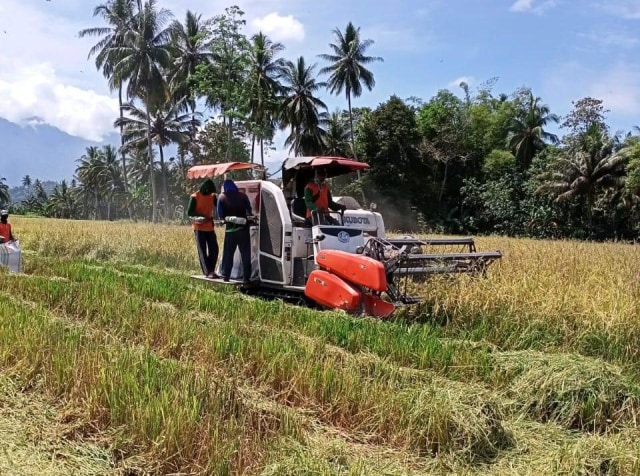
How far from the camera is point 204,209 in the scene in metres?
9.44

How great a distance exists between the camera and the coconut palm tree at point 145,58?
36.2 m

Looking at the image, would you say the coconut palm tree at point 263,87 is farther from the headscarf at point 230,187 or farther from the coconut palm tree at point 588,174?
the headscarf at point 230,187

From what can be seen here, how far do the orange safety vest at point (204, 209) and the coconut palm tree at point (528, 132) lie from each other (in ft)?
122

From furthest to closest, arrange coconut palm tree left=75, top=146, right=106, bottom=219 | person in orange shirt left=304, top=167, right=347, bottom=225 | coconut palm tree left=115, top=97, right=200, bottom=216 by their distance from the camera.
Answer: coconut palm tree left=75, top=146, right=106, bottom=219
coconut palm tree left=115, top=97, right=200, bottom=216
person in orange shirt left=304, top=167, right=347, bottom=225

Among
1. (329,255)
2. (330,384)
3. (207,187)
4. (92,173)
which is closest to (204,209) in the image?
(207,187)

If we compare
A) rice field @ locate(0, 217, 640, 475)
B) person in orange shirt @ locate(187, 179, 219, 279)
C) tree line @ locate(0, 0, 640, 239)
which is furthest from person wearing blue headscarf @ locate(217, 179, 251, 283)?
tree line @ locate(0, 0, 640, 239)

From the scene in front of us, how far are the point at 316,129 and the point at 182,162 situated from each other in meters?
16.1

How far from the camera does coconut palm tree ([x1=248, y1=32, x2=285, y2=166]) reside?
A: 119ft

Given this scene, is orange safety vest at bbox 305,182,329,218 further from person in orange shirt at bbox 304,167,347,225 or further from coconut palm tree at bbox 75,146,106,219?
coconut palm tree at bbox 75,146,106,219

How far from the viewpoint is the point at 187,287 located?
8578 millimetres

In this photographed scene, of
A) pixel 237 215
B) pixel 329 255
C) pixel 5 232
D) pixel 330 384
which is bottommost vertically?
pixel 330 384

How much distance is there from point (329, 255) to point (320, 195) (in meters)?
1.45

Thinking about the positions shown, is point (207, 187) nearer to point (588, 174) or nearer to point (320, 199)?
point (320, 199)

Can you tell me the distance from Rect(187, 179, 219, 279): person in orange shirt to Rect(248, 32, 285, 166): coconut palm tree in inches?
1038
